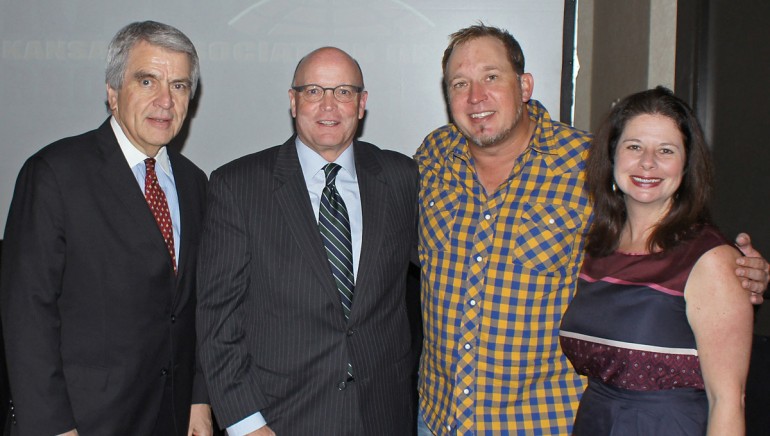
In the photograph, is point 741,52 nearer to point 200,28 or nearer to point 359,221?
point 359,221

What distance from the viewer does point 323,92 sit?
2.14m

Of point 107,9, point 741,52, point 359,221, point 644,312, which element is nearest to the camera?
point 644,312

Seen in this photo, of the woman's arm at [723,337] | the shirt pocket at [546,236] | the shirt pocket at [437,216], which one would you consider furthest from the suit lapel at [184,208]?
the woman's arm at [723,337]

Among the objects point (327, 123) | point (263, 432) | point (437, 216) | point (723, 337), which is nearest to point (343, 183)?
point (327, 123)

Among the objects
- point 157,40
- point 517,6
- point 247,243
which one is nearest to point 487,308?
point 247,243

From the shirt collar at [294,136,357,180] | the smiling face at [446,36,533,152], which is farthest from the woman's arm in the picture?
the shirt collar at [294,136,357,180]

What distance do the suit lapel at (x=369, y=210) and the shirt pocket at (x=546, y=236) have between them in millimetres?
448

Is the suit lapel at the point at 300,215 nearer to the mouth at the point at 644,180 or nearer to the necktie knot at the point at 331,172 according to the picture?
the necktie knot at the point at 331,172

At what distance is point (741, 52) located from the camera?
2656 millimetres

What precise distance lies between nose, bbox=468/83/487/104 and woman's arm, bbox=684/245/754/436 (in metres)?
0.89

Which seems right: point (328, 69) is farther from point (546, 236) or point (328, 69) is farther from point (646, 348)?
point (646, 348)

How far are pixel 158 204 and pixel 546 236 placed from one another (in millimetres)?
1246

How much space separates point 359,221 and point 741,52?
5.71 ft

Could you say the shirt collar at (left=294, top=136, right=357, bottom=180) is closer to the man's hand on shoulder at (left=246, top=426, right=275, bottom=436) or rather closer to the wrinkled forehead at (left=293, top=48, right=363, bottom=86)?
the wrinkled forehead at (left=293, top=48, right=363, bottom=86)
